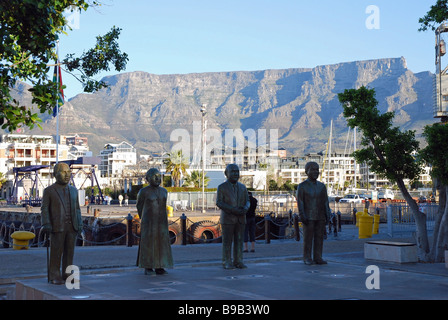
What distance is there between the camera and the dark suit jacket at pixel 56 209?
8.88 m

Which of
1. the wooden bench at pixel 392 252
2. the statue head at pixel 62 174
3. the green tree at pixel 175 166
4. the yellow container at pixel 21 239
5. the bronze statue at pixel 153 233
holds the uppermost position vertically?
the green tree at pixel 175 166

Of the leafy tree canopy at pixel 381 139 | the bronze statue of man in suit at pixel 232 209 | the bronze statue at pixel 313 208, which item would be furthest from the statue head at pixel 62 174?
the leafy tree canopy at pixel 381 139

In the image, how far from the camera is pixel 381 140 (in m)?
13.2

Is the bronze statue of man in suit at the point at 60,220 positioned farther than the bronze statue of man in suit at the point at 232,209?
No

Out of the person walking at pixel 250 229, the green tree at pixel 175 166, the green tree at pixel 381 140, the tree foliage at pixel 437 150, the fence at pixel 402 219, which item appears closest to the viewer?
the tree foliage at pixel 437 150

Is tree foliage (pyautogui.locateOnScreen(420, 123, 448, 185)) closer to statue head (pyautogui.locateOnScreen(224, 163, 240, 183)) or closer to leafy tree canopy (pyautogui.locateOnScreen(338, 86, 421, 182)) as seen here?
leafy tree canopy (pyautogui.locateOnScreen(338, 86, 421, 182))

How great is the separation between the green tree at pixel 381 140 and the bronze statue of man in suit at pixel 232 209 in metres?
3.79

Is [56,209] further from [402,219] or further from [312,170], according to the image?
[402,219]

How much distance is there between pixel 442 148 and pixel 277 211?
29.5 m

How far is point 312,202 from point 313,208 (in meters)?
0.12

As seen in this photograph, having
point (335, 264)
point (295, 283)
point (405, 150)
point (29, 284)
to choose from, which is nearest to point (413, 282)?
point (295, 283)

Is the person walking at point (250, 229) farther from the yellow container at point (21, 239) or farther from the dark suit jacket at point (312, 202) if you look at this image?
the yellow container at point (21, 239)

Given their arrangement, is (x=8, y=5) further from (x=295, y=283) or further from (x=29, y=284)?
(x=295, y=283)
